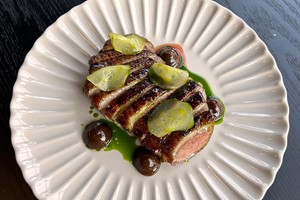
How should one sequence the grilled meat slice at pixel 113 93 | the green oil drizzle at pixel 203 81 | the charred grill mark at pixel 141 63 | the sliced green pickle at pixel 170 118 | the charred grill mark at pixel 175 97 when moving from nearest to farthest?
the sliced green pickle at pixel 170 118, the charred grill mark at pixel 175 97, the grilled meat slice at pixel 113 93, the charred grill mark at pixel 141 63, the green oil drizzle at pixel 203 81

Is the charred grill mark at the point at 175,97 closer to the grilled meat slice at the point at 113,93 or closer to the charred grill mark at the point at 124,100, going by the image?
the charred grill mark at the point at 124,100

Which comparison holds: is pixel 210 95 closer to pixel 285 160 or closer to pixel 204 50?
pixel 204 50

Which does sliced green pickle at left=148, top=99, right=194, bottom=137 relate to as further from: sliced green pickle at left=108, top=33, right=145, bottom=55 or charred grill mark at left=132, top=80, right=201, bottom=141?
sliced green pickle at left=108, top=33, right=145, bottom=55

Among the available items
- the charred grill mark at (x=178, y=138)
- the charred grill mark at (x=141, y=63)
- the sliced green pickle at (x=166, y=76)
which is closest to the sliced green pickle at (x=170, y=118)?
the charred grill mark at (x=178, y=138)

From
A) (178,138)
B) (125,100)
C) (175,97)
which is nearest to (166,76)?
(175,97)

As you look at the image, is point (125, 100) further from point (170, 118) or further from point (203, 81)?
point (203, 81)
